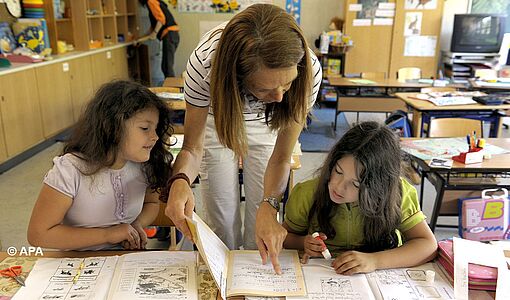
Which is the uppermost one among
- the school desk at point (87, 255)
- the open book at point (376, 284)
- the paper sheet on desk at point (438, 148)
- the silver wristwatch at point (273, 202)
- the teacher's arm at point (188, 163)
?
the teacher's arm at point (188, 163)

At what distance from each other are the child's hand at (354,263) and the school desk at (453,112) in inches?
99.3

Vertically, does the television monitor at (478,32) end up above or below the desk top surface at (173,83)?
above

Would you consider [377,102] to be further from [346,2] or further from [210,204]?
[210,204]

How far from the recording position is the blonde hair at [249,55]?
1.02 meters

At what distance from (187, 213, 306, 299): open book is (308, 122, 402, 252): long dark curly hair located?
23 centimetres

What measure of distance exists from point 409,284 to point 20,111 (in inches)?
146

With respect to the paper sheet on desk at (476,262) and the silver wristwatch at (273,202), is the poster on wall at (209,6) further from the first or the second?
the paper sheet on desk at (476,262)

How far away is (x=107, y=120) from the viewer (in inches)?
51.9

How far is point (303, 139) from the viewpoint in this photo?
4727mm

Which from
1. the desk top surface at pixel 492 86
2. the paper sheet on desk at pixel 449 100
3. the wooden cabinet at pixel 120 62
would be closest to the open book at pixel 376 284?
the paper sheet on desk at pixel 449 100

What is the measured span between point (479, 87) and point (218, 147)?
11.6 feet

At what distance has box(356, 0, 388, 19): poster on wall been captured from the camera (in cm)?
589

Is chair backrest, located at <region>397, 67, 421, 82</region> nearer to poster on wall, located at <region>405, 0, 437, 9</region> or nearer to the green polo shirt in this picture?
poster on wall, located at <region>405, 0, 437, 9</region>

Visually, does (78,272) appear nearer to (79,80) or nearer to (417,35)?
(79,80)
